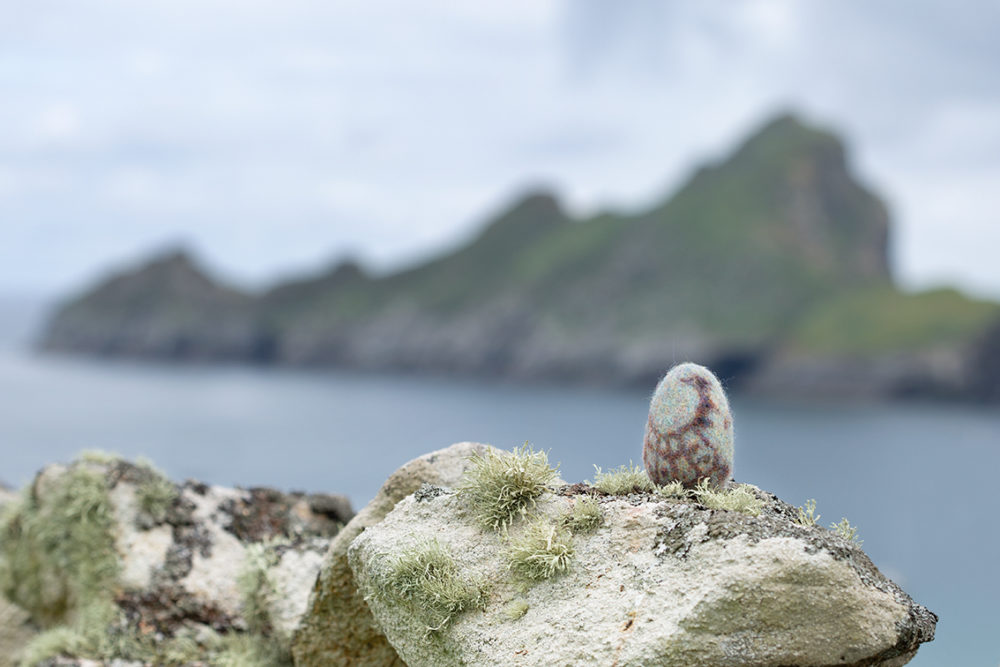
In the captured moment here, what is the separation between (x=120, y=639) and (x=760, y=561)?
350 inches

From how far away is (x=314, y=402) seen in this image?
157 m

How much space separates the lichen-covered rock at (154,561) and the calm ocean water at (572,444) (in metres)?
0.87

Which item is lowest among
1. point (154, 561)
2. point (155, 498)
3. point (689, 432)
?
point (154, 561)

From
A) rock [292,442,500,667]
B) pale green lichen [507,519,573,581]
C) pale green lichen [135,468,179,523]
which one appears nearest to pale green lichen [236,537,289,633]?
rock [292,442,500,667]

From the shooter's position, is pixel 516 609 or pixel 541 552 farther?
pixel 541 552

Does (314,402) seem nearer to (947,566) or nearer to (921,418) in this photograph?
(921,418)

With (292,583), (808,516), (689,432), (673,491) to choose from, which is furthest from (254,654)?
(808,516)

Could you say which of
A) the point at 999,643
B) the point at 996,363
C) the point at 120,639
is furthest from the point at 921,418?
the point at 120,639

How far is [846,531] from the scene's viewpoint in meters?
8.39

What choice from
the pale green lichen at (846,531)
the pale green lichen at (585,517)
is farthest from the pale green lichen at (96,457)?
the pale green lichen at (846,531)

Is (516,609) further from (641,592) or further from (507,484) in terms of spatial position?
(507,484)

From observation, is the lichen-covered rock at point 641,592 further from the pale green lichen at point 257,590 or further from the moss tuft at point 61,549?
the moss tuft at point 61,549

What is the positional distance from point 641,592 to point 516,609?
1.16 meters

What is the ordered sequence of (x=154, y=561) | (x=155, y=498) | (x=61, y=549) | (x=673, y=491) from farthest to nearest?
1. (x=61, y=549)
2. (x=155, y=498)
3. (x=154, y=561)
4. (x=673, y=491)
